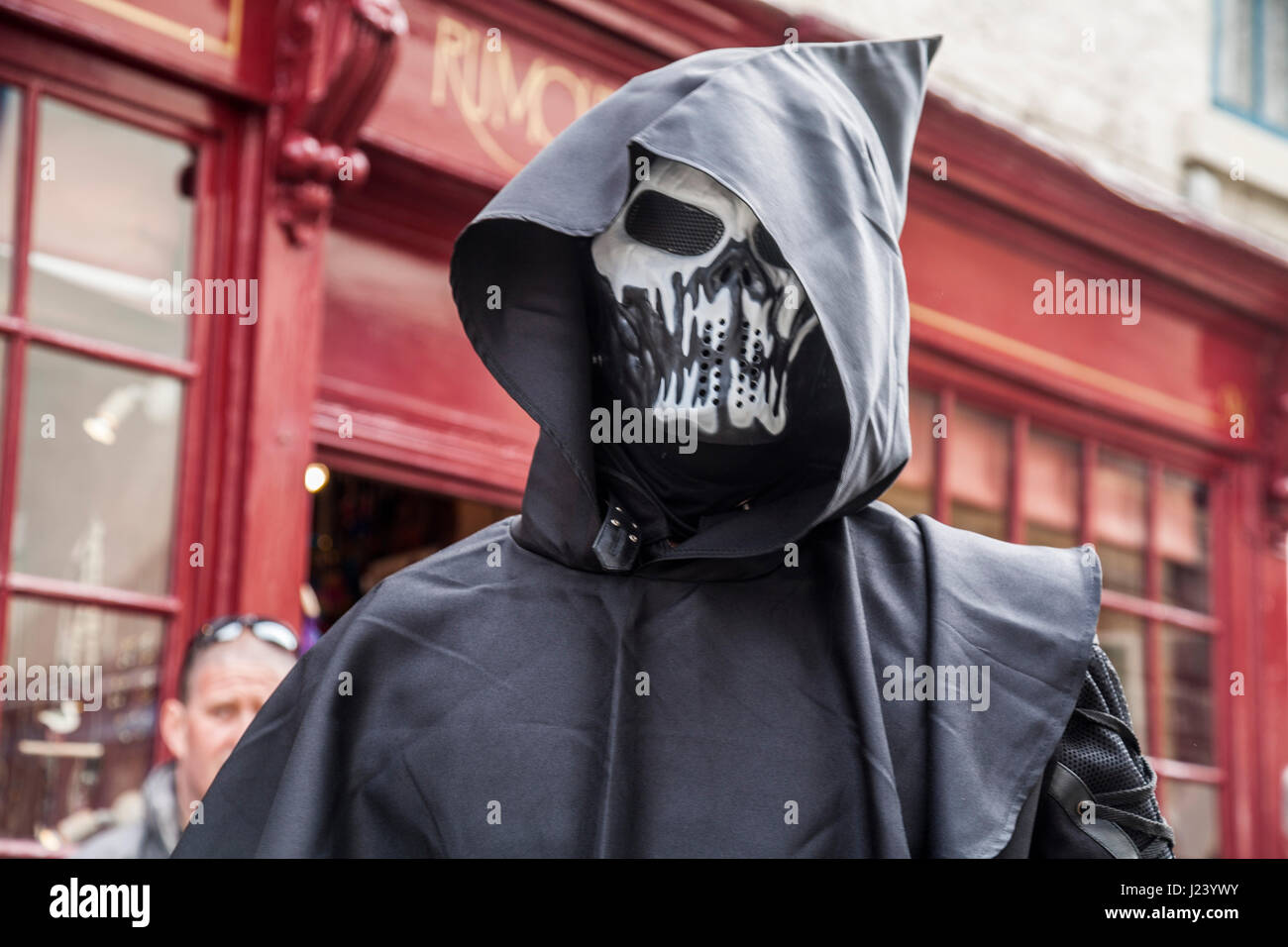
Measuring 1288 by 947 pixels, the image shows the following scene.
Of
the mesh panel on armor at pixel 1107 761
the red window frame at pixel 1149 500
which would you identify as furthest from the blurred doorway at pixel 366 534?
the mesh panel on armor at pixel 1107 761

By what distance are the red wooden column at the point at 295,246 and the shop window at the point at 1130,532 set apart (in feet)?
9.34

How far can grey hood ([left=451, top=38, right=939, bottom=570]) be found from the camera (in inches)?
90.5

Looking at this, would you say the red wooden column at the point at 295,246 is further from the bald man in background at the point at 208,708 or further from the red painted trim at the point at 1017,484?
the red painted trim at the point at 1017,484

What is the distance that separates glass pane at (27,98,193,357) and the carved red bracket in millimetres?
317

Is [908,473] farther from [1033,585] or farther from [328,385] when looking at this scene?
[1033,585]

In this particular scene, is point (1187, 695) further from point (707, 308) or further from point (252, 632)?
point (707, 308)

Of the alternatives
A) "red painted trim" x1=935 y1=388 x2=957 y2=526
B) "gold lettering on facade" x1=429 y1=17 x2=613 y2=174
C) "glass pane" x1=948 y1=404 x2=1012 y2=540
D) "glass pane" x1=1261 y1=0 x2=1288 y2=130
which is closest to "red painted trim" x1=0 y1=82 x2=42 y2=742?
"gold lettering on facade" x1=429 y1=17 x2=613 y2=174

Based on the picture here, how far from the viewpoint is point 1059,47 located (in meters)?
8.44

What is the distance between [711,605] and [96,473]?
10.6ft

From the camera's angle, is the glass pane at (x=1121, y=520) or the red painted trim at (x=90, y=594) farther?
the glass pane at (x=1121, y=520)

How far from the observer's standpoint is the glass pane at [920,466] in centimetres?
741
